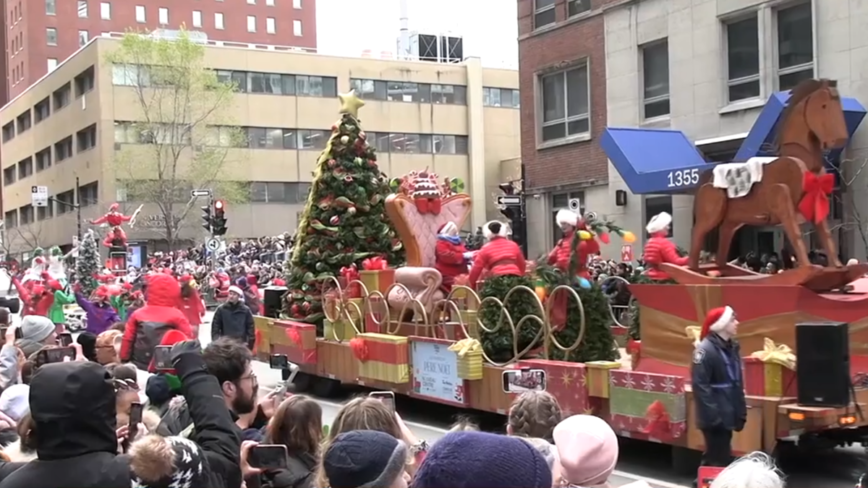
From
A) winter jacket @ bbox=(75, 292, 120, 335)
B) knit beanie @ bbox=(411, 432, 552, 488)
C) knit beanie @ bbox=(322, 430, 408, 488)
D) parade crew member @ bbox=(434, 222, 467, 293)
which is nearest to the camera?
knit beanie @ bbox=(411, 432, 552, 488)

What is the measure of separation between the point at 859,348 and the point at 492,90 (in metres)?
53.6

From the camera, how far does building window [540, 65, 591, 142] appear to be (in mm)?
24031

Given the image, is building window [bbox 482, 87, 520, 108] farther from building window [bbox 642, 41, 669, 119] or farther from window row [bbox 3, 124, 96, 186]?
building window [bbox 642, 41, 669, 119]

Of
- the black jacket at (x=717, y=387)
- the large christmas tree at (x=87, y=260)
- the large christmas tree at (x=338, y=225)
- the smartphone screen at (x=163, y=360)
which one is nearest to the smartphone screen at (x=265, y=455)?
the smartphone screen at (x=163, y=360)

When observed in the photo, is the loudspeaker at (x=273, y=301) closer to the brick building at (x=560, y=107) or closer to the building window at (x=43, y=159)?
the brick building at (x=560, y=107)

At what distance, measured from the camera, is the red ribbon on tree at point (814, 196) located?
8.88m

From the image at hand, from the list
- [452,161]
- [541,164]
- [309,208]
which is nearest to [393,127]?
[452,161]

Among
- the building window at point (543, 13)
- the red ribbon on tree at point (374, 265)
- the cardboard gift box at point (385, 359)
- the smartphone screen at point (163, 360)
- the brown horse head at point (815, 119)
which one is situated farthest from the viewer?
the building window at point (543, 13)

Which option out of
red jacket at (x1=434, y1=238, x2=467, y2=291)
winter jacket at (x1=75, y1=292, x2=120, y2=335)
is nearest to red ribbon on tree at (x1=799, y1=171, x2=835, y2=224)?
red jacket at (x1=434, y1=238, x2=467, y2=291)

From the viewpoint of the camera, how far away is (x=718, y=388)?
285 inches

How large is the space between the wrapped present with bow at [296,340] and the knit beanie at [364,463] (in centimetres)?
1102

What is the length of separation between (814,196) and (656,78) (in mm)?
13528

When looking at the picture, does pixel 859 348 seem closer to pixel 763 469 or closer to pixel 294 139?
pixel 763 469

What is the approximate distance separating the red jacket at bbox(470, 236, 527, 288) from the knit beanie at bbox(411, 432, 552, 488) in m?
8.78
